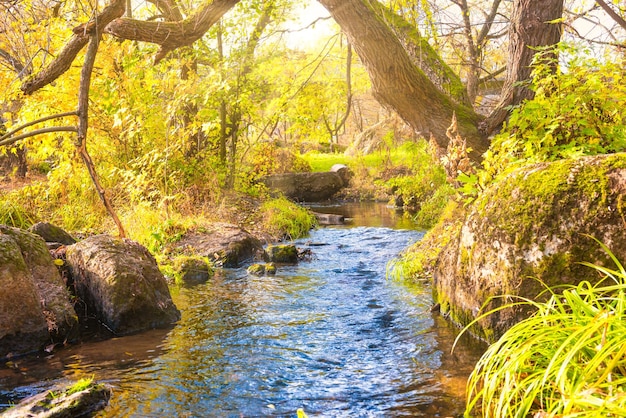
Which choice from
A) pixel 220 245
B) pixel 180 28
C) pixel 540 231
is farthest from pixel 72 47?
pixel 540 231

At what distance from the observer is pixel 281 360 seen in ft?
16.5

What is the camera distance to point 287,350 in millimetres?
5297

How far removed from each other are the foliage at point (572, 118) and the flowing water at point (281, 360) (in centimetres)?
204

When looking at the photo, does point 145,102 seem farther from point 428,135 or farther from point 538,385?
point 538,385

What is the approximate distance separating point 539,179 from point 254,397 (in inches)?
114

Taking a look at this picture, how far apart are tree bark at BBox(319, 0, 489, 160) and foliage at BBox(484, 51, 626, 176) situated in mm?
1996

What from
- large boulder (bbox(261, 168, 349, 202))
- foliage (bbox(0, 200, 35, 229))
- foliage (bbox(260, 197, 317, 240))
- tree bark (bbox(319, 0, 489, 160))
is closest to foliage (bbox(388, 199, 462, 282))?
tree bark (bbox(319, 0, 489, 160))

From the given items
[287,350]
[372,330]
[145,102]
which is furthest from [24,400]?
[145,102]

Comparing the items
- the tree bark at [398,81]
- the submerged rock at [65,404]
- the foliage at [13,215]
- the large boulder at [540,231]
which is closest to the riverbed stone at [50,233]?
the foliage at [13,215]

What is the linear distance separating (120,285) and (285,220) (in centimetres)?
707

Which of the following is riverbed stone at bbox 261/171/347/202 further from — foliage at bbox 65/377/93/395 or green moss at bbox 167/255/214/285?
foliage at bbox 65/377/93/395

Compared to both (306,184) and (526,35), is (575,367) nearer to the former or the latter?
(526,35)

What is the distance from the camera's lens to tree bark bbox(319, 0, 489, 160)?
784 centimetres

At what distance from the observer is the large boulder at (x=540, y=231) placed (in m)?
4.41
